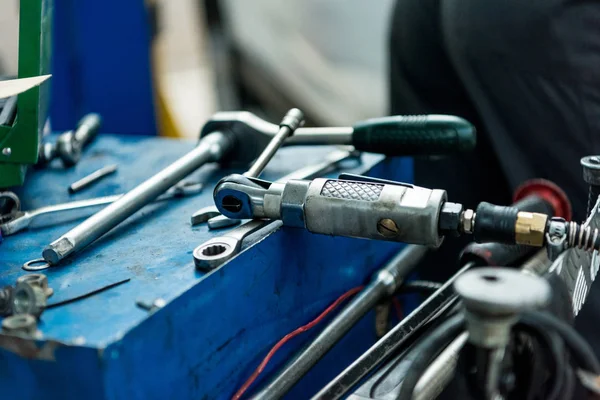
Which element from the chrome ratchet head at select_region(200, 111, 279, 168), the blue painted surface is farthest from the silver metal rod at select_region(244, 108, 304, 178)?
the blue painted surface

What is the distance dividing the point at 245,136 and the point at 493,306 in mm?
467

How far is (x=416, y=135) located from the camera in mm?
687

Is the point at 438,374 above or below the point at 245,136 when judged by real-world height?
below

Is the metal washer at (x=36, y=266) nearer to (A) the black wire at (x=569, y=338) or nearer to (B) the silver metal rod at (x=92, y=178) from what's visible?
(B) the silver metal rod at (x=92, y=178)

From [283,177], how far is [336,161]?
63 mm

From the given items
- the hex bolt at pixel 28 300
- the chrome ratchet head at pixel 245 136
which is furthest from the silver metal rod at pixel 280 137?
the hex bolt at pixel 28 300

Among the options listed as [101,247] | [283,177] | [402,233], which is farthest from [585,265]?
[101,247]

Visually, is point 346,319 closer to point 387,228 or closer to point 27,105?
point 387,228

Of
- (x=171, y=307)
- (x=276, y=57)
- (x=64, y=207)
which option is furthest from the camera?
(x=276, y=57)

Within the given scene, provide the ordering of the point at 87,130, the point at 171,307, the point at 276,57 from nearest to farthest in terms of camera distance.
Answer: the point at 171,307
the point at 87,130
the point at 276,57

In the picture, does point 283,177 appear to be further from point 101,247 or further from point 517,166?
point 517,166

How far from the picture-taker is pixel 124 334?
0.41 meters

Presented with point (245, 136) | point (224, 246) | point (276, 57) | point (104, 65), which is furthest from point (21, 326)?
point (276, 57)

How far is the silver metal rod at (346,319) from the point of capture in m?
0.53
